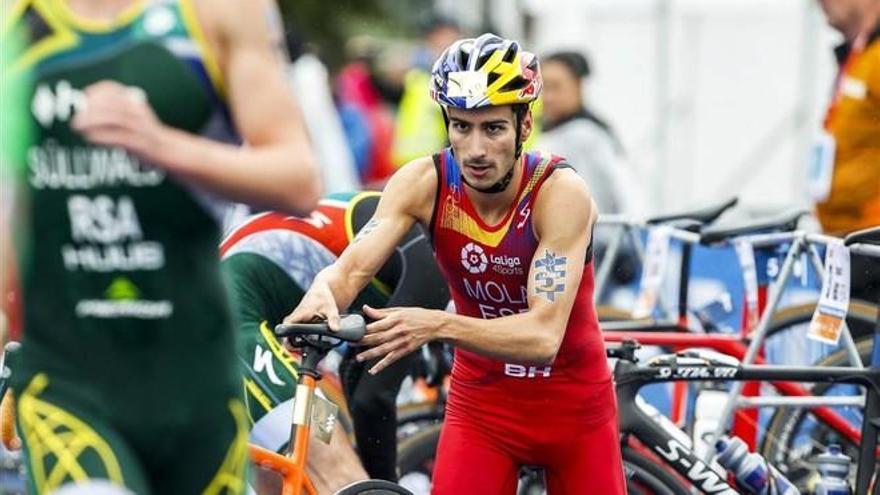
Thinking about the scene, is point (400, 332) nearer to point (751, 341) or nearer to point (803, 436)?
point (751, 341)

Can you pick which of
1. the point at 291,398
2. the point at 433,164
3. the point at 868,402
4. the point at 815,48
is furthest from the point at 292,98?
the point at 815,48

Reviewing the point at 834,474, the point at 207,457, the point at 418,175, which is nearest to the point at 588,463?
the point at 418,175

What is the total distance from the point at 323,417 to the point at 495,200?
821 millimetres

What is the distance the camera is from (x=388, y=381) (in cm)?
704

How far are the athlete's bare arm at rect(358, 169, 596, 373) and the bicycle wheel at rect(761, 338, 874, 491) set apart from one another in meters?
2.30

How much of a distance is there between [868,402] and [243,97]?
3764 millimetres

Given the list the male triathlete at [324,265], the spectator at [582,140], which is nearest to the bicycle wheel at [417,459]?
the male triathlete at [324,265]

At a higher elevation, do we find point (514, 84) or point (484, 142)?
point (514, 84)

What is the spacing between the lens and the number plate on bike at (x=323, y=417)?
229 inches

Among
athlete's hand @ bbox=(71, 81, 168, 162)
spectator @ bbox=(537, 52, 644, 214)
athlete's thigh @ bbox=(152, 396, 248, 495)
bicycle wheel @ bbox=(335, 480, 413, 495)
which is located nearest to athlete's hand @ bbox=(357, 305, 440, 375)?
bicycle wheel @ bbox=(335, 480, 413, 495)

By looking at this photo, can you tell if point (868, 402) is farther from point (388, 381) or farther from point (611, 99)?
point (611, 99)

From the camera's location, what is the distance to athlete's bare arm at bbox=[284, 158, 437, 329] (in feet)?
18.7

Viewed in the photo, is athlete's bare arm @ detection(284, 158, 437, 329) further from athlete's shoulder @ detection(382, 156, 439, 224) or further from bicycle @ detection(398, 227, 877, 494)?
bicycle @ detection(398, 227, 877, 494)

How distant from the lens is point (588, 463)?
18.6ft
